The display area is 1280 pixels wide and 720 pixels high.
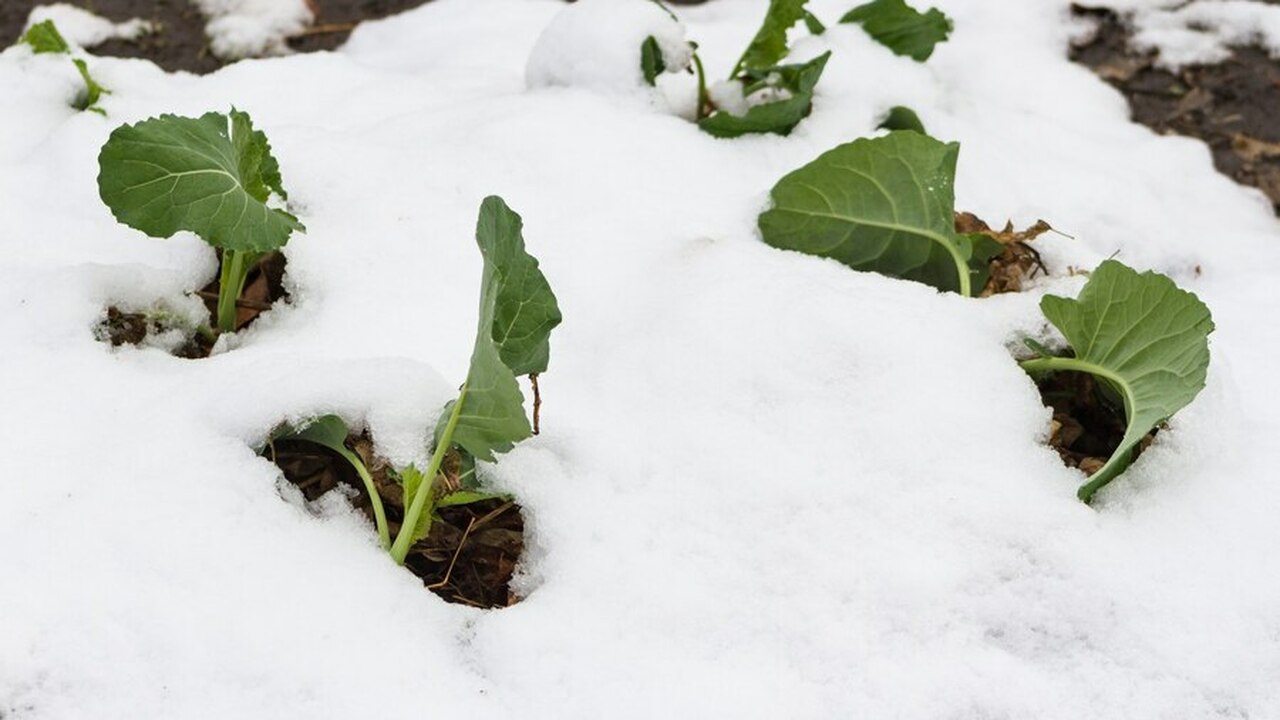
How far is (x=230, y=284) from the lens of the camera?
5.55 ft

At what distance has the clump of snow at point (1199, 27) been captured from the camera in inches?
115

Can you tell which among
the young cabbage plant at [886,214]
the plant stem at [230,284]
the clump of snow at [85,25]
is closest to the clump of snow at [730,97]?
the young cabbage plant at [886,214]

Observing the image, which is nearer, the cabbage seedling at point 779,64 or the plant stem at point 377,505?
the plant stem at point 377,505

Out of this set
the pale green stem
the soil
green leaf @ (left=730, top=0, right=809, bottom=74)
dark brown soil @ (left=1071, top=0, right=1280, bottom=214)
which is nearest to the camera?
the soil

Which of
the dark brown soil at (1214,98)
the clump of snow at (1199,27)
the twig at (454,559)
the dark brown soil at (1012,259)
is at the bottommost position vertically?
the dark brown soil at (1214,98)

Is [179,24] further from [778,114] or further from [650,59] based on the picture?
[778,114]

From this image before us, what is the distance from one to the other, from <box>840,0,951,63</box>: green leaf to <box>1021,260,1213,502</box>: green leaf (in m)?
1.00

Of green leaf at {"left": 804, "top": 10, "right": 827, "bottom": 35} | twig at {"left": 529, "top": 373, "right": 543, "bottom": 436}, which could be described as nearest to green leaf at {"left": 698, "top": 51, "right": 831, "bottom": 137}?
green leaf at {"left": 804, "top": 10, "right": 827, "bottom": 35}

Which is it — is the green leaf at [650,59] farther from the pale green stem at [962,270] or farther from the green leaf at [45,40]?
the green leaf at [45,40]

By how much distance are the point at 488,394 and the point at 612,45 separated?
45.3 inches

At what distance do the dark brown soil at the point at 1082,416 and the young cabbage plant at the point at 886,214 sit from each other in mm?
202

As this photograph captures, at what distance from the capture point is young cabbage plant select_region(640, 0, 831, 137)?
2.13 meters

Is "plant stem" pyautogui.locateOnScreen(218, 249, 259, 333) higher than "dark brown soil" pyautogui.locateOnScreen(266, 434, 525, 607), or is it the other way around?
"plant stem" pyautogui.locateOnScreen(218, 249, 259, 333)

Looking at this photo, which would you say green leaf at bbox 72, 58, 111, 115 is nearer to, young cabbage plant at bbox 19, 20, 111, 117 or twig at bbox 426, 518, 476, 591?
young cabbage plant at bbox 19, 20, 111, 117
